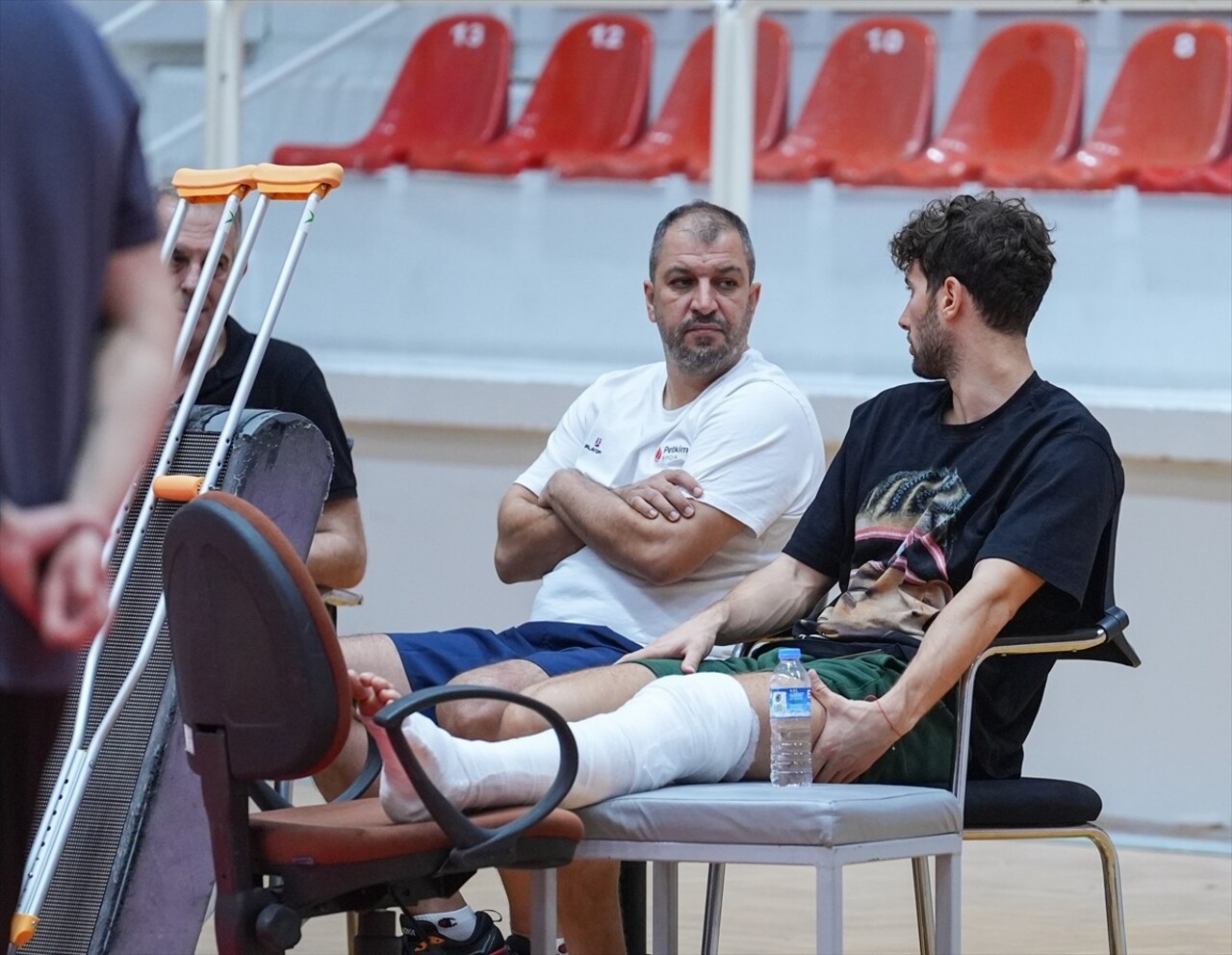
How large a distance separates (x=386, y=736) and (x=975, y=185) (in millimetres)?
3515

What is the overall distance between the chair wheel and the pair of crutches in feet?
2.06

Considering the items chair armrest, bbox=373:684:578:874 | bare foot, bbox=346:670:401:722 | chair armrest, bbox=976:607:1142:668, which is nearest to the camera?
chair armrest, bbox=373:684:578:874

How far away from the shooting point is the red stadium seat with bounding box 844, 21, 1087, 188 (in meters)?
5.36

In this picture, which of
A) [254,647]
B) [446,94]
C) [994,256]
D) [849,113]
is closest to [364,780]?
[254,647]

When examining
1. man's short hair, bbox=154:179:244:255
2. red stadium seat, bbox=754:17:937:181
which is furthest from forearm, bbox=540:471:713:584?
red stadium seat, bbox=754:17:937:181

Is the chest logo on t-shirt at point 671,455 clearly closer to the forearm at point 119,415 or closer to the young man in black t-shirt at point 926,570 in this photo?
the young man in black t-shirt at point 926,570

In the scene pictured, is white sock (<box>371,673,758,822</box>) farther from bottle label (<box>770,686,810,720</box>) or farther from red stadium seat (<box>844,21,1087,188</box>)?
red stadium seat (<box>844,21,1087,188</box>)

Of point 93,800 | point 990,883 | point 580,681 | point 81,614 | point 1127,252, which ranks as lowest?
point 990,883

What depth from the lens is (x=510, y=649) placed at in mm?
3035

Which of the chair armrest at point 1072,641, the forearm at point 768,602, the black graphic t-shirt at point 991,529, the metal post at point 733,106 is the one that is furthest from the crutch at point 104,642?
the metal post at point 733,106

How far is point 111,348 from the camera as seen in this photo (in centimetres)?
123

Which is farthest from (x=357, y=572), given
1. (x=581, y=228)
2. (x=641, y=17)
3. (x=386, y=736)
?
(x=641, y=17)

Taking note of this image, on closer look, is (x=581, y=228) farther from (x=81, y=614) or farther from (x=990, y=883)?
(x=81, y=614)

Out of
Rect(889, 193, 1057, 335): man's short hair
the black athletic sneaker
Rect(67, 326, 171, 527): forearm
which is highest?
Rect(889, 193, 1057, 335): man's short hair
